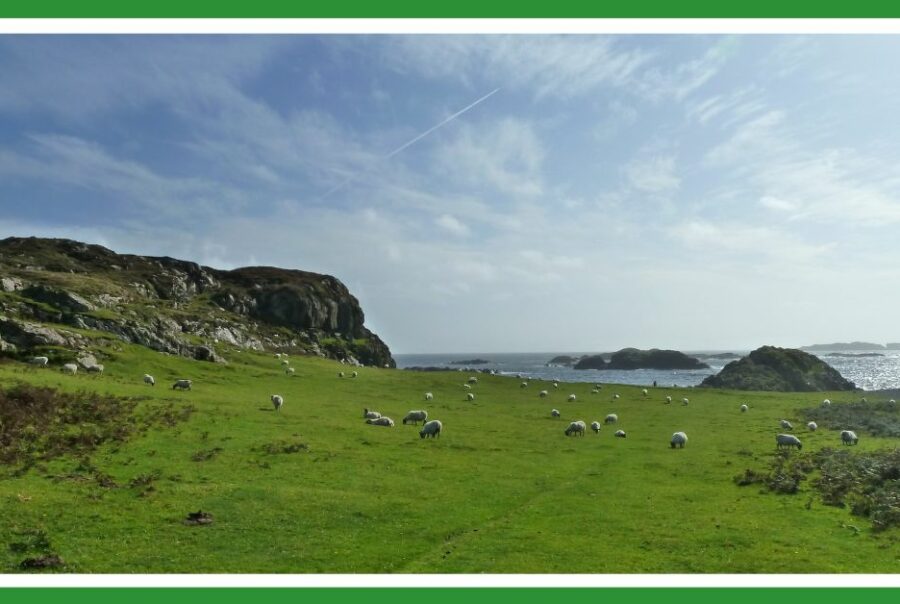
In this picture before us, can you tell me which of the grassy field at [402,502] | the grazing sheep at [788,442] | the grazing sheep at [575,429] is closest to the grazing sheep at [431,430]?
the grassy field at [402,502]

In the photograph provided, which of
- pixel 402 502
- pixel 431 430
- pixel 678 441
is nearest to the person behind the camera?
pixel 402 502

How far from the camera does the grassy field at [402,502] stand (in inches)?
801

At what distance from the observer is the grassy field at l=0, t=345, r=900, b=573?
20344 mm

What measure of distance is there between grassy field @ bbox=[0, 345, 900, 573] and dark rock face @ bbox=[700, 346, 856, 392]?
91498 millimetres

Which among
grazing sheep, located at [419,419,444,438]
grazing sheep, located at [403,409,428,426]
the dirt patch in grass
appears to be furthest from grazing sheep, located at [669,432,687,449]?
the dirt patch in grass

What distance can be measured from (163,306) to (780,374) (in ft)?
495

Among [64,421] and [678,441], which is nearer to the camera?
[64,421]

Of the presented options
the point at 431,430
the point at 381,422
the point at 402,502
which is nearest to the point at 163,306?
the point at 381,422

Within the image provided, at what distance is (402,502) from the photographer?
27.3 m

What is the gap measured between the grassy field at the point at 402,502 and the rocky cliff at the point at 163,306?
30.3m

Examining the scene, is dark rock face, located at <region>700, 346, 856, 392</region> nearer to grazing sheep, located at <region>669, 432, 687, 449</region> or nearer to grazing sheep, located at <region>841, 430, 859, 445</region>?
Result: grazing sheep, located at <region>841, 430, 859, 445</region>

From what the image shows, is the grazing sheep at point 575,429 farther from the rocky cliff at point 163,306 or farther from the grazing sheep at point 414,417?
the rocky cliff at point 163,306

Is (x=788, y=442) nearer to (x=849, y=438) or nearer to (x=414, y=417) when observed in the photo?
(x=849, y=438)

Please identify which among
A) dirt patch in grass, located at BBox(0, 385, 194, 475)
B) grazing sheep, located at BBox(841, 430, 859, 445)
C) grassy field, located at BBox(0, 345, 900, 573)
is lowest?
grassy field, located at BBox(0, 345, 900, 573)
